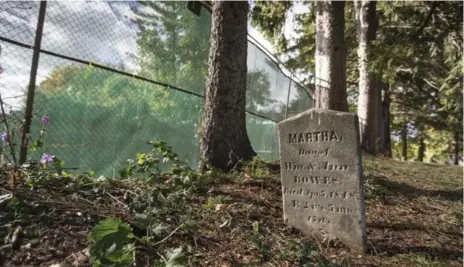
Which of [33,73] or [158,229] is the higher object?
[33,73]

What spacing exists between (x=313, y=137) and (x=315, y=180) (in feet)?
1.11

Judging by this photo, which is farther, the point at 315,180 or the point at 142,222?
the point at 315,180

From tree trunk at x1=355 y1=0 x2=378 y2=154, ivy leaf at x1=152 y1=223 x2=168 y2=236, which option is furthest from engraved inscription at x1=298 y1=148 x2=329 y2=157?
tree trunk at x1=355 y1=0 x2=378 y2=154

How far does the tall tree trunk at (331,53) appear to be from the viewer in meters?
8.18

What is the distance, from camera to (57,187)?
111 inches

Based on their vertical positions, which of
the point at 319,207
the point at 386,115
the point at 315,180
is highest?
the point at 386,115

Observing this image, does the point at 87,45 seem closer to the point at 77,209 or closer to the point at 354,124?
the point at 77,209

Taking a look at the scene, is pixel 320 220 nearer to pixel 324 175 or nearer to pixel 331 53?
pixel 324 175

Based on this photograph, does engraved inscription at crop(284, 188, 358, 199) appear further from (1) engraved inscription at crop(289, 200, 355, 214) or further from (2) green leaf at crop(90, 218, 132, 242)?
(2) green leaf at crop(90, 218, 132, 242)

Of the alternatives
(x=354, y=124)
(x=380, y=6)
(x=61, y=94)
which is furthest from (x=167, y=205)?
(x=380, y=6)

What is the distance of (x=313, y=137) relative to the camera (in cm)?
→ 309

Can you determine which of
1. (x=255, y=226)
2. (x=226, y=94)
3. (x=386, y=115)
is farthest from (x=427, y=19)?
(x=386, y=115)

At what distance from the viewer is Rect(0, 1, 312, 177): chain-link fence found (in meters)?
3.54

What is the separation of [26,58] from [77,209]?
6.28 ft
